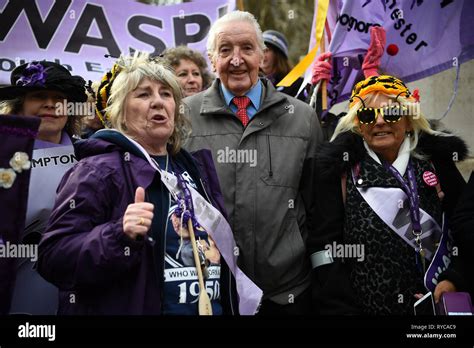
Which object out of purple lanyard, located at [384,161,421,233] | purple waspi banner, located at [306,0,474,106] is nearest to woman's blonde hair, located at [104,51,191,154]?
purple lanyard, located at [384,161,421,233]

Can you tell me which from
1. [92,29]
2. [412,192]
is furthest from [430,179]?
[92,29]

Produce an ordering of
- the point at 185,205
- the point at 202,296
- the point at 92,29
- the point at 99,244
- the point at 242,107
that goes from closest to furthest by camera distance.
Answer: the point at 99,244, the point at 202,296, the point at 185,205, the point at 242,107, the point at 92,29

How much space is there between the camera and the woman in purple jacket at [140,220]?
3.47m

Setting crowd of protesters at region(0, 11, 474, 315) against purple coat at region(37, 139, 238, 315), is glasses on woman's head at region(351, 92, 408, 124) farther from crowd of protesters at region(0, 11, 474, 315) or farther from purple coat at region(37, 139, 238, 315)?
purple coat at region(37, 139, 238, 315)

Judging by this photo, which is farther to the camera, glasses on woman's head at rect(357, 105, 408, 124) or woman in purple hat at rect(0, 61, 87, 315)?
glasses on woman's head at rect(357, 105, 408, 124)

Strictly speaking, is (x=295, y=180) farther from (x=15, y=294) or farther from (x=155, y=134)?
(x=15, y=294)

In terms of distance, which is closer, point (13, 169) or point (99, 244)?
point (99, 244)

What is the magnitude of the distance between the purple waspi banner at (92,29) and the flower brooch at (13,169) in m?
2.21

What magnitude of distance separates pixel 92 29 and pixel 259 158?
7.05 feet

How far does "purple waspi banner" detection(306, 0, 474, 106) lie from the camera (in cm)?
576

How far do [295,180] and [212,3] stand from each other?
229 cm

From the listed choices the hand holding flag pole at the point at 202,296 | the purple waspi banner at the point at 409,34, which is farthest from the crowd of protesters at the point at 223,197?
the purple waspi banner at the point at 409,34

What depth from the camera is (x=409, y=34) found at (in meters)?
5.88

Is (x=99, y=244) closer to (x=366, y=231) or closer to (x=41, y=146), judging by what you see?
(x=41, y=146)
